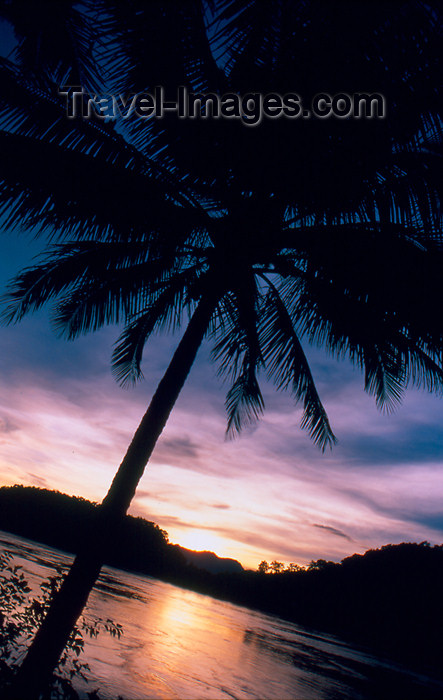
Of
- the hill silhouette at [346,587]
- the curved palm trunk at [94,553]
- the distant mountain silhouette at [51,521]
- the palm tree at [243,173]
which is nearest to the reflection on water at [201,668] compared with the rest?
the curved palm trunk at [94,553]

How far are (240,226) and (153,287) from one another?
5.54ft

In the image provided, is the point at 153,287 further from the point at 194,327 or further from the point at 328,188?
the point at 328,188

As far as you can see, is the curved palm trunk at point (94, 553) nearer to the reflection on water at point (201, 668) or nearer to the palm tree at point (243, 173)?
the palm tree at point (243, 173)

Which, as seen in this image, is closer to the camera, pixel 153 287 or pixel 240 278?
pixel 240 278

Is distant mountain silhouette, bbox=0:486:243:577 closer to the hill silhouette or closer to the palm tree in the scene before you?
the hill silhouette

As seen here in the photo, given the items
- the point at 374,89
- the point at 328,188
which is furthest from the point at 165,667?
the point at 374,89

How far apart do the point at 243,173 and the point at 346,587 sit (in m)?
43.0

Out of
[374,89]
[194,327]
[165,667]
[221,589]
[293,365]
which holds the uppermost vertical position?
[374,89]

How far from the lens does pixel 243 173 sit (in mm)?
3182

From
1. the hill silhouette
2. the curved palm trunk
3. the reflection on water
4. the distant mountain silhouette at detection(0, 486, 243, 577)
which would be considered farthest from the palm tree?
the distant mountain silhouette at detection(0, 486, 243, 577)

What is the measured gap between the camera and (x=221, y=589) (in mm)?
45844

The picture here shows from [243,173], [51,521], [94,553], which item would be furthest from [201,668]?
[51,521]

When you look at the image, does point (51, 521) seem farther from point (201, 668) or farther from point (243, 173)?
point (243, 173)

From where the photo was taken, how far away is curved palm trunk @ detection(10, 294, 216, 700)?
2439mm
